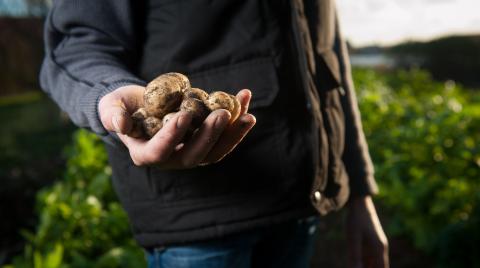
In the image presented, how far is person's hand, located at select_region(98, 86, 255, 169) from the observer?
1044 millimetres

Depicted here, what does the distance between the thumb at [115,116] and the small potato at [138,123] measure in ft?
0.13

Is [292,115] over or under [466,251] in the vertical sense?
over

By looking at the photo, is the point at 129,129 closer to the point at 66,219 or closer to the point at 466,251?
the point at 66,219

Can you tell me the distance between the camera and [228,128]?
113 centimetres

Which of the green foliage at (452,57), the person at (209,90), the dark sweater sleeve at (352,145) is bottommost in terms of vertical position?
the green foliage at (452,57)

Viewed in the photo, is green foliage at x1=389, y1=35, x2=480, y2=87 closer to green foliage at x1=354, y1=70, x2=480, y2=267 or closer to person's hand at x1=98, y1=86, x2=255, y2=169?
green foliage at x1=354, y1=70, x2=480, y2=267

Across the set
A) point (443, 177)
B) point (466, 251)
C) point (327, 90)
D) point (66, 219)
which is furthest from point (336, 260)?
point (327, 90)

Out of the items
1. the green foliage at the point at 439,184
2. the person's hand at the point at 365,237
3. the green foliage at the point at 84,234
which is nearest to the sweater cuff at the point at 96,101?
the person's hand at the point at 365,237

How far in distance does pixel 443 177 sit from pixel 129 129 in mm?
3027

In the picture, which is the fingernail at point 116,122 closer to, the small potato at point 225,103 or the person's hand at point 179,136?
the person's hand at point 179,136

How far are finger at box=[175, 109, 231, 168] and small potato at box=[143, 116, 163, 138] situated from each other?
121 millimetres

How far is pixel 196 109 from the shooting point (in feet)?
4.05

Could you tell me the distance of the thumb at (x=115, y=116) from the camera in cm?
107

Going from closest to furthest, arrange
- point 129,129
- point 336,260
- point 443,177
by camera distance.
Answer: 1. point 129,129
2. point 443,177
3. point 336,260
